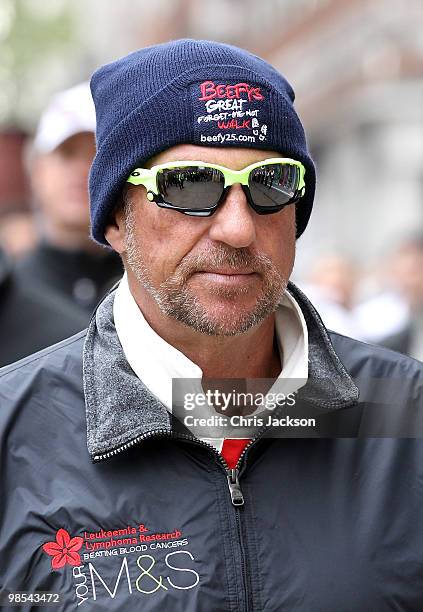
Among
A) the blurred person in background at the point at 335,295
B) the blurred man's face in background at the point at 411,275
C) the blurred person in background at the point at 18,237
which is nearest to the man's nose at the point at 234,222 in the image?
the blurred person in background at the point at 335,295

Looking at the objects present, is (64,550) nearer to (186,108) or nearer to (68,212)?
(186,108)

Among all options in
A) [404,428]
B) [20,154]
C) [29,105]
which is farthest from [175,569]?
[29,105]

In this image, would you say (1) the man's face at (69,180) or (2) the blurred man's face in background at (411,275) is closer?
(1) the man's face at (69,180)

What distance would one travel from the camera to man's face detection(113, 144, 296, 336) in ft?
8.73

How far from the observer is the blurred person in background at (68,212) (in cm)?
552

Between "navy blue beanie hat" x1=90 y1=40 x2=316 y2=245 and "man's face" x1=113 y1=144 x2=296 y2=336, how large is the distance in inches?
1.8

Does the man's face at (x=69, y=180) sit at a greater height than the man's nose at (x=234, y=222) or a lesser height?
lesser

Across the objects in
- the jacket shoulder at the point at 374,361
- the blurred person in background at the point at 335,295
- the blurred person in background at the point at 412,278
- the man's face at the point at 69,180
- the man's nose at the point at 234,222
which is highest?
the man's nose at the point at 234,222

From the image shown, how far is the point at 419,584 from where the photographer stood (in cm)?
252

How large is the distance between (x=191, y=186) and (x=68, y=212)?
3.06 metres

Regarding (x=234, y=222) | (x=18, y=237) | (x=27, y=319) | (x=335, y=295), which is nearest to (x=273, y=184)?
(x=234, y=222)

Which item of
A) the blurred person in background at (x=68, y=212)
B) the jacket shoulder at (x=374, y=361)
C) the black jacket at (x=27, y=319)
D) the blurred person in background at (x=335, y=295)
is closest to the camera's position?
the jacket shoulder at (x=374, y=361)

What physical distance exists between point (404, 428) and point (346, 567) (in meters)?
0.41

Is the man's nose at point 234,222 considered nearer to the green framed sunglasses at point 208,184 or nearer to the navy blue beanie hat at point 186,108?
the green framed sunglasses at point 208,184
